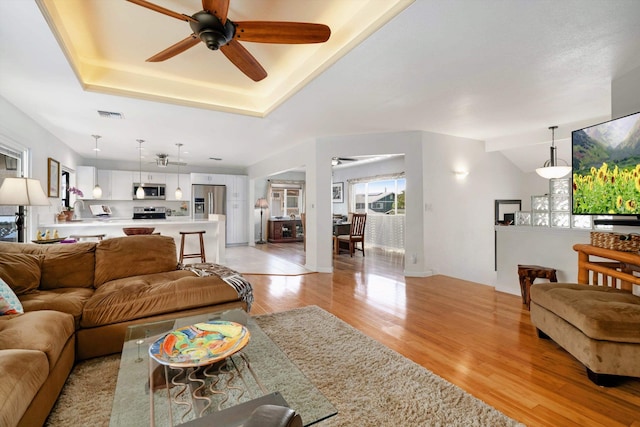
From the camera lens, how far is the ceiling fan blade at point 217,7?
1673 millimetres

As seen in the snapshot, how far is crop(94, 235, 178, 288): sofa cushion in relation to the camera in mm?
2814

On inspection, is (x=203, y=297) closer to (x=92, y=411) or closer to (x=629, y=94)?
(x=92, y=411)

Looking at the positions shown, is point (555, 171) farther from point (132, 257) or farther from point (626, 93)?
point (132, 257)

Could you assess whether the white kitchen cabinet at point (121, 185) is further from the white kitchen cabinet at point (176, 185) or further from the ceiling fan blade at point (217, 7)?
the ceiling fan blade at point (217, 7)

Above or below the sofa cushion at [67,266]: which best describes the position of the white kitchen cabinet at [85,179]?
above

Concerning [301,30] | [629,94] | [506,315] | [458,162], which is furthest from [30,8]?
[458,162]

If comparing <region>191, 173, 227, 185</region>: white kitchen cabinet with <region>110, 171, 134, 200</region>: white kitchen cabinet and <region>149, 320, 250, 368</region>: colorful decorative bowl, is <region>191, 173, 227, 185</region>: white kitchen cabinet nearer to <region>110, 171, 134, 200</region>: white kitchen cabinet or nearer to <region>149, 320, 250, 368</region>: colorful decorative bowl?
<region>110, 171, 134, 200</region>: white kitchen cabinet

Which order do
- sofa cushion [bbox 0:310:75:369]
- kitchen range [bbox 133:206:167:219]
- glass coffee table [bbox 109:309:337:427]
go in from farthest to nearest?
kitchen range [bbox 133:206:167:219]
sofa cushion [bbox 0:310:75:369]
glass coffee table [bbox 109:309:337:427]

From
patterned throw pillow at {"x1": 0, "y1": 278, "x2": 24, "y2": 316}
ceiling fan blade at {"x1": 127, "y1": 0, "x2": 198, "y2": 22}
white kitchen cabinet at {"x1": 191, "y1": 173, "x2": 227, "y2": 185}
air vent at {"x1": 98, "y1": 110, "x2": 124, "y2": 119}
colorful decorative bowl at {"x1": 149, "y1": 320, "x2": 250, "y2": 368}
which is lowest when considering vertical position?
colorful decorative bowl at {"x1": 149, "y1": 320, "x2": 250, "y2": 368}

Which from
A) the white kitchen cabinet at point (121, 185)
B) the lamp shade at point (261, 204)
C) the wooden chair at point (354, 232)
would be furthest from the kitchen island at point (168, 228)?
the lamp shade at point (261, 204)

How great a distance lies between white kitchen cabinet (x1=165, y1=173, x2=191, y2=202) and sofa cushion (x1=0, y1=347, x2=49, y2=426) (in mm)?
7069

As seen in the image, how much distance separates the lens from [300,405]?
3.88ft

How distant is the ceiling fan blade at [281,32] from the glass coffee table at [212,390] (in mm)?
1924

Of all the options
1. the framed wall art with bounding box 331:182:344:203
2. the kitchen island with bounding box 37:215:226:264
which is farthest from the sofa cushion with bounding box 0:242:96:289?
the framed wall art with bounding box 331:182:344:203
